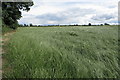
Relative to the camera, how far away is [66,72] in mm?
3045

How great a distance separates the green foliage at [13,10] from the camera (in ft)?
54.8

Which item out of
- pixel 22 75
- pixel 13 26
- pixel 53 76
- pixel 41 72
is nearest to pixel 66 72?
pixel 53 76

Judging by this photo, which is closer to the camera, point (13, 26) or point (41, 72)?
point (41, 72)

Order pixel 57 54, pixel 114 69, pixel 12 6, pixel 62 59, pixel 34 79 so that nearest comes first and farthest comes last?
pixel 34 79 → pixel 114 69 → pixel 62 59 → pixel 57 54 → pixel 12 6

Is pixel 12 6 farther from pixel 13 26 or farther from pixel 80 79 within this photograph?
pixel 80 79

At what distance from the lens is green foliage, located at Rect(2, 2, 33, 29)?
54.8 ft

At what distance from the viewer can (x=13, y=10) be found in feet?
58.6

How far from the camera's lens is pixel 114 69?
3236mm

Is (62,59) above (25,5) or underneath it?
underneath

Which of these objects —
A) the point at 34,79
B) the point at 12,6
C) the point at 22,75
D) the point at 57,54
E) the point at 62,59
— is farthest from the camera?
the point at 12,6

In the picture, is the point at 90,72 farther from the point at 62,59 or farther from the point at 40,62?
the point at 40,62

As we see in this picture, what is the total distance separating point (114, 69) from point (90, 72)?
25.0 inches

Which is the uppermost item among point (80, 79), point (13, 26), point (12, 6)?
point (12, 6)

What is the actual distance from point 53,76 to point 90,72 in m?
0.75
